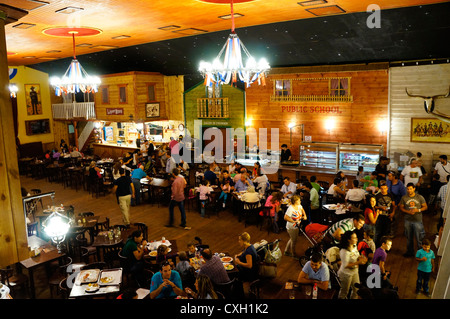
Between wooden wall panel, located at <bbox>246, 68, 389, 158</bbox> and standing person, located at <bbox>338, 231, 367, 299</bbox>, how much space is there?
8.15 m

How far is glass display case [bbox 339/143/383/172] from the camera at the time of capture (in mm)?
12367

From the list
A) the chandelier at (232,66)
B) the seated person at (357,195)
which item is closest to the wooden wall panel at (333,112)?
the seated person at (357,195)

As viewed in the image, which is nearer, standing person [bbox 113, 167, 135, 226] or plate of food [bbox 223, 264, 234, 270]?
plate of food [bbox 223, 264, 234, 270]

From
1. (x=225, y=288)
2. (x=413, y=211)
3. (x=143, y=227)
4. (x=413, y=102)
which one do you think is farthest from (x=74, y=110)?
(x=413, y=211)

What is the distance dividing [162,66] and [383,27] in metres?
10.9

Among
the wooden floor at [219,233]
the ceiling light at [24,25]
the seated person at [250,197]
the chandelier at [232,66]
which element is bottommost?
the wooden floor at [219,233]

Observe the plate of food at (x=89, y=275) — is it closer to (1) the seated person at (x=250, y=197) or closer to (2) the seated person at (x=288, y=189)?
(1) the seated person at (x=250, y=197)

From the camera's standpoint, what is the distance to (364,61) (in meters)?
12.4

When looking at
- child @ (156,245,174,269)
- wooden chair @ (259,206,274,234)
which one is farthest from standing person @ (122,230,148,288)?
wooden chair @ (259,206,274,234)

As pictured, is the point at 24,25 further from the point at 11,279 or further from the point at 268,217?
the point at 268,217

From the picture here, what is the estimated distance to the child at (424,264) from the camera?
19.8ft

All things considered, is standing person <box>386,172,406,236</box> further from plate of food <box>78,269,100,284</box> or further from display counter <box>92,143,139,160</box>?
display counter <box>92,143,139,160</box>

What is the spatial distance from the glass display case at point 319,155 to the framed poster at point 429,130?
2.54 metres

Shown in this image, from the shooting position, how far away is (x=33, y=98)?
20.8 m
